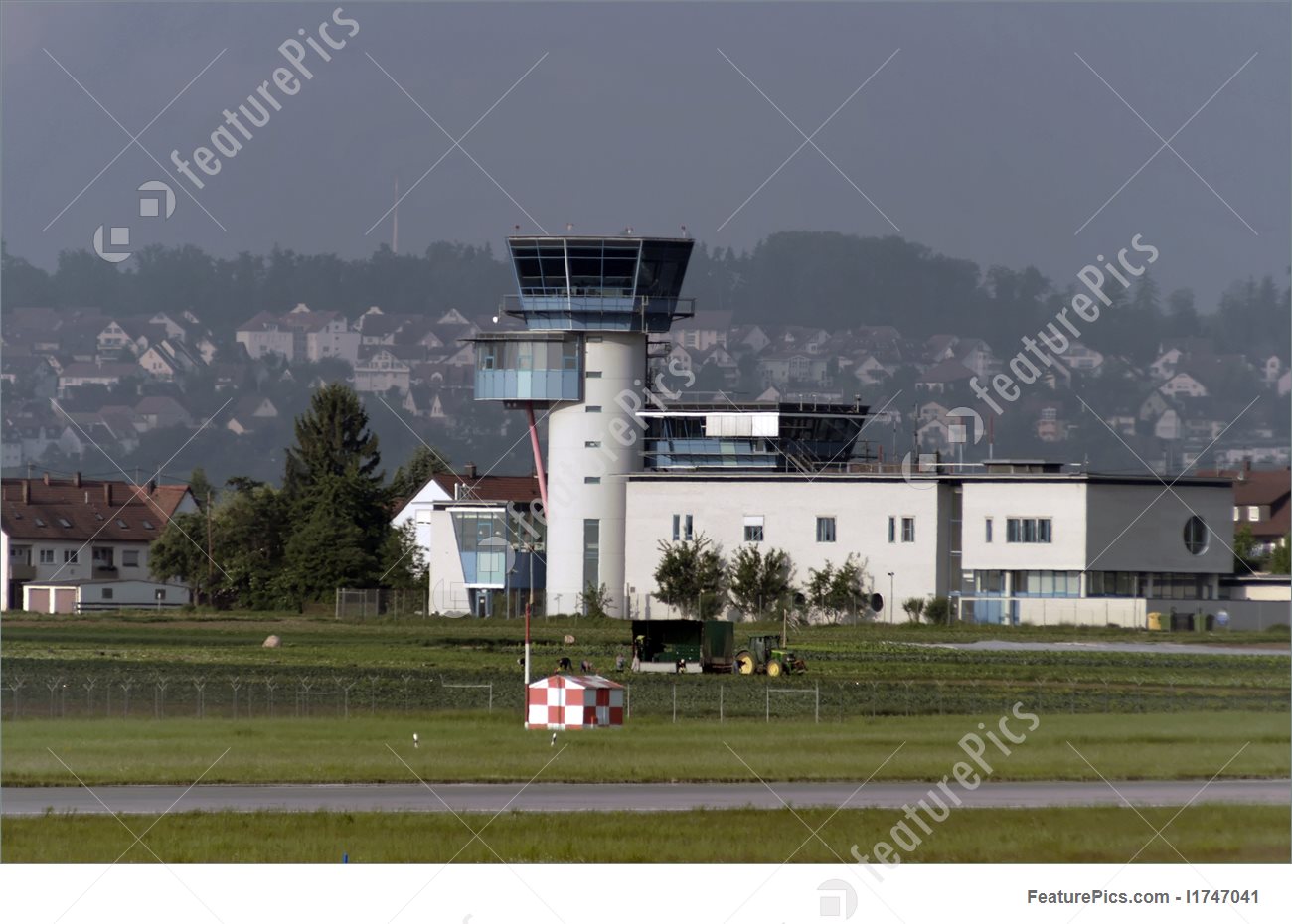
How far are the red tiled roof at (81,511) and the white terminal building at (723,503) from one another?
34237 millimetres

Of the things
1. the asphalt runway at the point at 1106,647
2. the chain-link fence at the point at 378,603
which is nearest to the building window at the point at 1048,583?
the asphalt runway at the point at 1106,647

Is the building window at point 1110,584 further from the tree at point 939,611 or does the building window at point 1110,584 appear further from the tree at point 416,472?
the tree at point 416,472

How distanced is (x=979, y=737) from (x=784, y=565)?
56.9 metres

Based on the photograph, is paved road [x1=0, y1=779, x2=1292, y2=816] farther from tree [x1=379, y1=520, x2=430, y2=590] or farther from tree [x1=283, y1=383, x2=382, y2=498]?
tree [x1=283, y1=383, x2=382, y2=498]

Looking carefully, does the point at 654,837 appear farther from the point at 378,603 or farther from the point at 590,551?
the point at 378,603

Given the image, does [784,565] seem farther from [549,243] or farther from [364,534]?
[364,534]

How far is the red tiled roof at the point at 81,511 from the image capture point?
133 meters

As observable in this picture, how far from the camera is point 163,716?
46.3 meters

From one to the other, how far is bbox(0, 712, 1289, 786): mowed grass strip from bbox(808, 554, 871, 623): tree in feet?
160

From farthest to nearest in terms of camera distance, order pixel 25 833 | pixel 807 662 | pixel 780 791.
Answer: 1. pixel 807 662
2. pixel 780 791
3. pixel 25 833

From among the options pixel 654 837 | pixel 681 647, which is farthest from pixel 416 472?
pixel 654 837

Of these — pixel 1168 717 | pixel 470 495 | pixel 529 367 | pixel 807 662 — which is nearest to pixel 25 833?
pixel 1168 717

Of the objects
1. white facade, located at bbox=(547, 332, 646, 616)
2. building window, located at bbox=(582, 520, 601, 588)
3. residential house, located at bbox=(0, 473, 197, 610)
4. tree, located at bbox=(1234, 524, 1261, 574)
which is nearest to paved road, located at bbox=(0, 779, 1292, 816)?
building window, located at bbox=(582, 520, 601, 588)

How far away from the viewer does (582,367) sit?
10981cm
